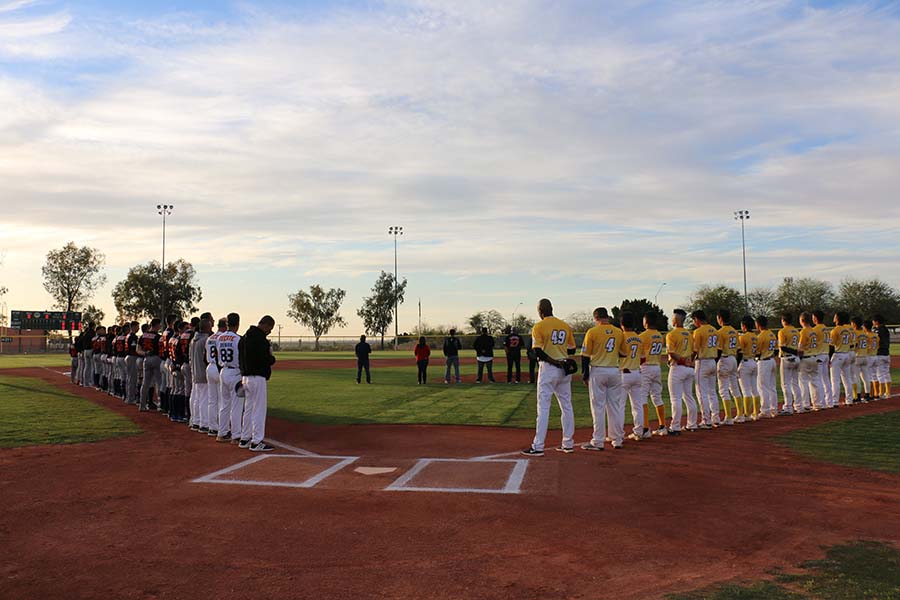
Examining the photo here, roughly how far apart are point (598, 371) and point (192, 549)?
21.4 ft

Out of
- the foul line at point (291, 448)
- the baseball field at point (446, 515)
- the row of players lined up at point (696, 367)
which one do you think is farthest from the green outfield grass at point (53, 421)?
the row of players lined up at point (696, 367)

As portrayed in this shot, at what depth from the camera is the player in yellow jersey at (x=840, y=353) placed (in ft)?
51.9

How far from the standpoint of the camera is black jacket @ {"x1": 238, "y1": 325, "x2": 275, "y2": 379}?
10.3 m

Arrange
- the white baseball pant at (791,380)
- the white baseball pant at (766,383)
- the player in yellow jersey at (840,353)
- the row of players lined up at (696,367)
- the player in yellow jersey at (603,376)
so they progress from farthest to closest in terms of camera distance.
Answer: the player in yellow jersey at (840,353) → the white baseball pant at (791,380) → the white baseball pant at (766,383) → the player in yellow jersey at (603,376) → the row of players lined up at (696,367)

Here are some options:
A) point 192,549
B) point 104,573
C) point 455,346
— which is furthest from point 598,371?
point 455,346

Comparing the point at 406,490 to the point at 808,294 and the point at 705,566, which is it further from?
the point at 808,294

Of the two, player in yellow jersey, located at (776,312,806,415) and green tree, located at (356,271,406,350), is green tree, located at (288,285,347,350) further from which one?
player in yellow jersey, located at (776,312,806,415)

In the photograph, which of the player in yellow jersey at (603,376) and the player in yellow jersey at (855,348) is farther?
the player in yellow jersey at (855,348)

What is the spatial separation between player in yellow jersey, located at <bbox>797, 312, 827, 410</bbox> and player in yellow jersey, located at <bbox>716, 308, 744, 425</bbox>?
215 cm

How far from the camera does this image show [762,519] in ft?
21.3

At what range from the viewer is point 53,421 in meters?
13.8

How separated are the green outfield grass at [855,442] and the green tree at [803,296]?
82.3m

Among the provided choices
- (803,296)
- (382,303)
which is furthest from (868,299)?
(382,303)

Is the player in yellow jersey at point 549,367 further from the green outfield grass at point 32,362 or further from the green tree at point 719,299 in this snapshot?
the green tree at point 719,299
